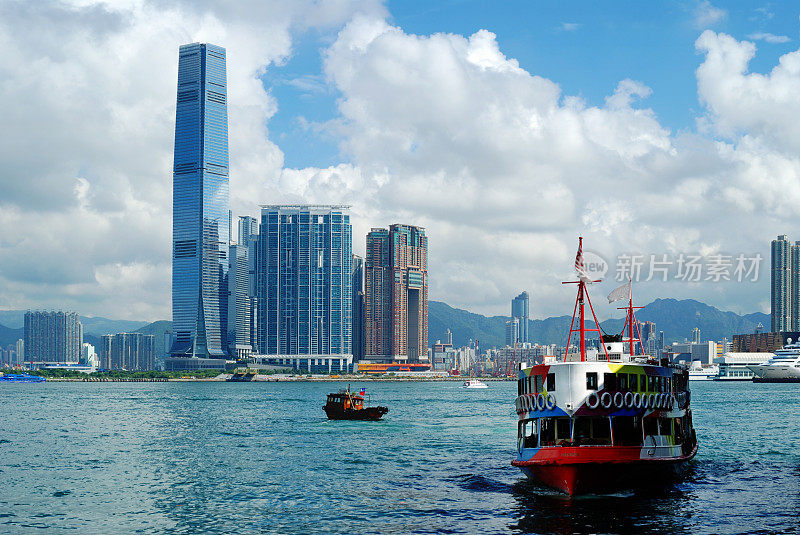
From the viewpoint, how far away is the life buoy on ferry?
142 feet

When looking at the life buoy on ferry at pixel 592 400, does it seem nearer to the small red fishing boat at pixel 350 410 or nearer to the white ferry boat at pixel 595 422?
the white ferry boat at pixel 595 422

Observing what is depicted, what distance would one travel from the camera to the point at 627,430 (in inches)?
1764

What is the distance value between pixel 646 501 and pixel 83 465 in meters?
41.7

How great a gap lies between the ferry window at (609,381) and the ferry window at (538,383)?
3333 millimetres

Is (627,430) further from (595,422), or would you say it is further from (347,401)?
(347,401)

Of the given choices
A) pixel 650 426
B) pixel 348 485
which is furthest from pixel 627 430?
pixel 348 485

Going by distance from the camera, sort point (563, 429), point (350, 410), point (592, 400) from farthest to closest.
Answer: point (350, 410) → point (563, 429) → point (592, 400)

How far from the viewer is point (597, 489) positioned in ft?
145

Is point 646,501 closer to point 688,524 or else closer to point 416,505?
point 688,524

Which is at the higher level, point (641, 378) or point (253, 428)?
point (641, 378)

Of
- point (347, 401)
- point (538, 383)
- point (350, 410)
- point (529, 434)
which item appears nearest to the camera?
point (538, 383)

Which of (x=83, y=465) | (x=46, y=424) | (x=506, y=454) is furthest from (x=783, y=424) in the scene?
(x=46, y=424)

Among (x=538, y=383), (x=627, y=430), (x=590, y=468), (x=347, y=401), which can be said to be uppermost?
(x=538, y=383)

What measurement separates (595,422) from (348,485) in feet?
55.5
